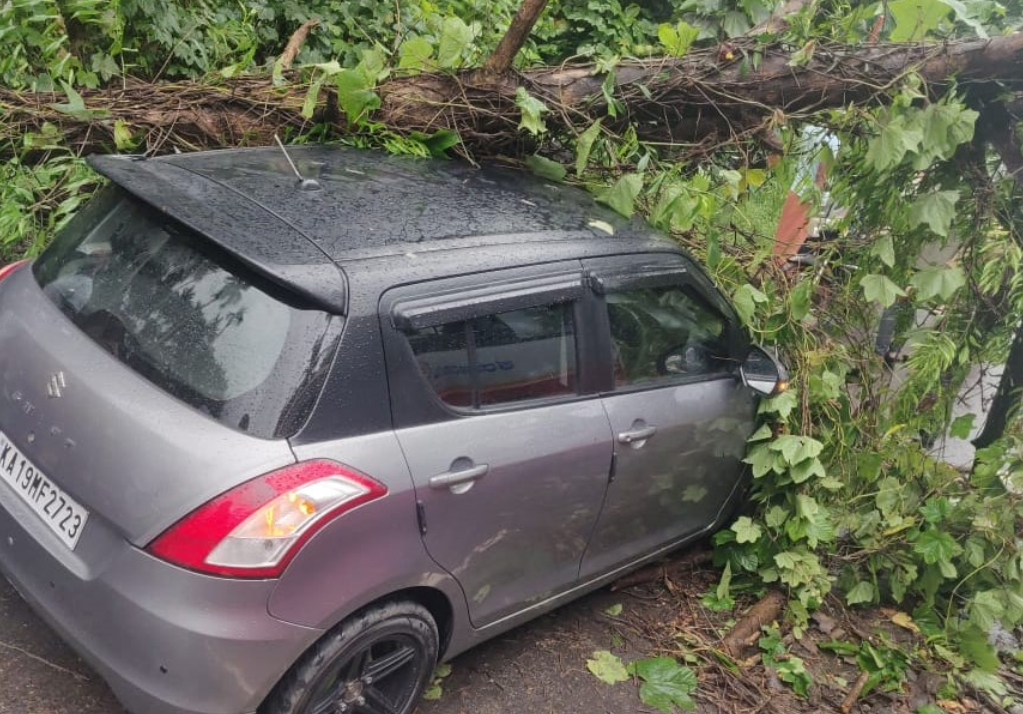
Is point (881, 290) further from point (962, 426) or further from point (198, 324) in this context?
point (198, 324)

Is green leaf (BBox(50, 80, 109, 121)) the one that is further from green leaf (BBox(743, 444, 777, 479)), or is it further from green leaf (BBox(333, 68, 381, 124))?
green leaf (BBox(743, 444, 777, 479))

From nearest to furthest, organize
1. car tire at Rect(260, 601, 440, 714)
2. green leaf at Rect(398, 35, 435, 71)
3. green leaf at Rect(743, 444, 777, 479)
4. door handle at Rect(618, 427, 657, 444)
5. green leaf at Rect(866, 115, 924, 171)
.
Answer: car tire at Rect(260, 601, 440, 714) → door handle at Rect(618, 427, 657, 444) → green leaf at Rect(866, 115, 924, 171) → green leaf at Rect(743, 444, 777, 479) → green leaf at Rect(398, 35, 435, 71)

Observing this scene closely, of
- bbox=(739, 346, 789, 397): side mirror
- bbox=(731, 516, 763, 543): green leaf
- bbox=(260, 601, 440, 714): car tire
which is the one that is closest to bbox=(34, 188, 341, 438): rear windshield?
bbox=(260, 601, 440, 714): car tire

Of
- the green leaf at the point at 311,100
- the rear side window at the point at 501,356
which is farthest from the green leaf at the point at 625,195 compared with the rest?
the green leaf at the point at 311,100

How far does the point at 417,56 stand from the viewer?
155 inches

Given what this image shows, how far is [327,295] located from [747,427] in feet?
7.07

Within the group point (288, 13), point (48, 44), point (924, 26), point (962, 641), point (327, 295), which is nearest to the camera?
point (327, 295)

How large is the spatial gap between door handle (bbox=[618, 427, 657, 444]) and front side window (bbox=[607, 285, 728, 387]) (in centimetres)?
18

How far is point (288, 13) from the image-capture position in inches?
235

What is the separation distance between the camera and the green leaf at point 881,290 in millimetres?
3658

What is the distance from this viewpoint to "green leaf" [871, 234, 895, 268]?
365 cm

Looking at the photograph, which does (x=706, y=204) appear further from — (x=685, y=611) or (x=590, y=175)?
(x=685, y=611)

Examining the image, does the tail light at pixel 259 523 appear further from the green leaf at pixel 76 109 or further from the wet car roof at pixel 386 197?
the green leaf at pixel 76 109

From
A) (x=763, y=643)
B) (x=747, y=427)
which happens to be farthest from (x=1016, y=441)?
(x=763, y=643)
